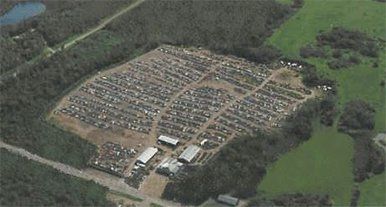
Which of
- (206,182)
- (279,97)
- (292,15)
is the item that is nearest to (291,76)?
(279,97)

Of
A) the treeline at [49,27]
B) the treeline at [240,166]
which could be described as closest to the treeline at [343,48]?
the treeline at [240,166]

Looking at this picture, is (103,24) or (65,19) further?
(103,24)

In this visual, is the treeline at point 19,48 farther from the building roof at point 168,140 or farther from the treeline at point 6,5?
the building roof at point 168,140

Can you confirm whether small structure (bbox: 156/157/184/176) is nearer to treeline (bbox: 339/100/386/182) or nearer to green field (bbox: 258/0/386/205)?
green field (bbox: 258/0/386/205)

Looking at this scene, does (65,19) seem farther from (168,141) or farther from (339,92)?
(339,92)

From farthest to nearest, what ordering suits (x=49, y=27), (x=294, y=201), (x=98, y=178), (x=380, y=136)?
(x=49, y=27), (x=380, y=136), (x=98, y=178), (x=294, y=201)

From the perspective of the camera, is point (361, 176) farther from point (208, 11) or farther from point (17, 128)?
point (208, 11)

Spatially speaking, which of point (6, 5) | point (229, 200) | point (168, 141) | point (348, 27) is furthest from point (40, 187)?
point (348, 27)
